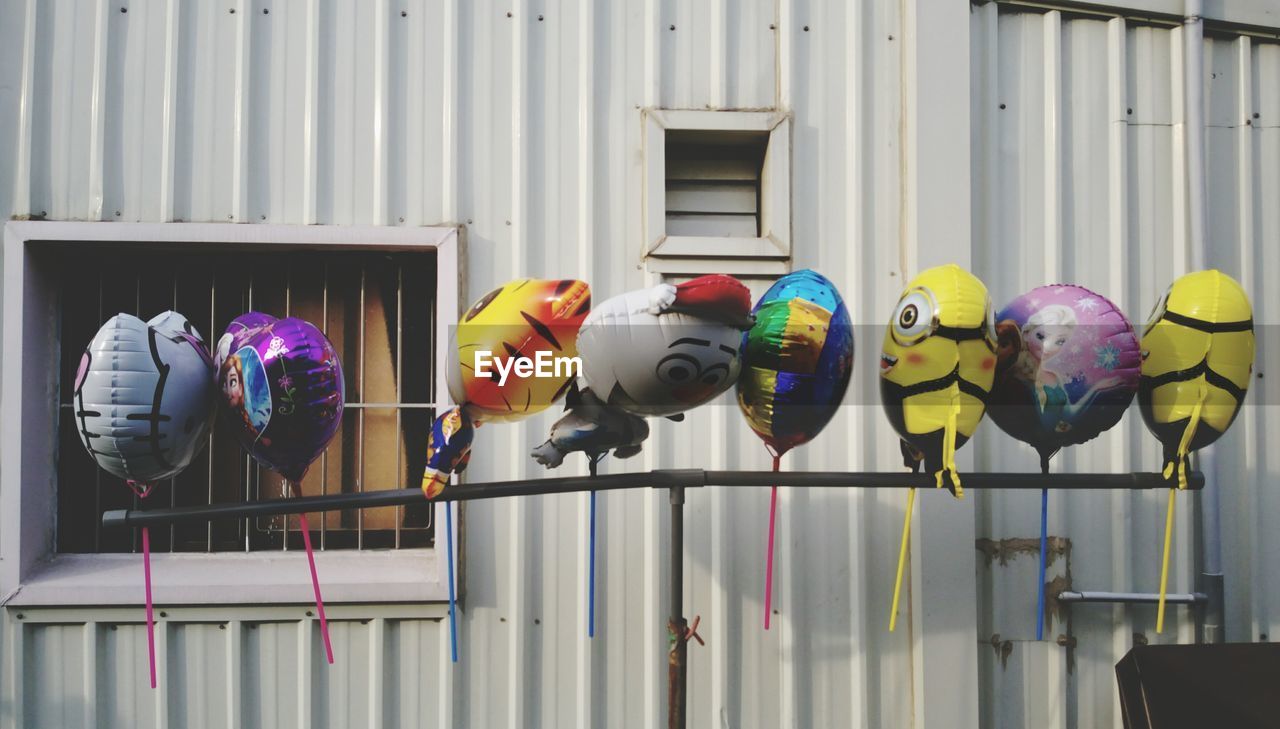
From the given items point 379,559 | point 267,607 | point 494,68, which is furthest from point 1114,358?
point 267,607

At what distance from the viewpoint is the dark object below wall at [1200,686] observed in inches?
95.4

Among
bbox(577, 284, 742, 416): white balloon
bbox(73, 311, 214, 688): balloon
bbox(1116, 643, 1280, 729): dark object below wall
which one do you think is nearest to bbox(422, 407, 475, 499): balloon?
bbox(577, 284, 742, 416): white balloon

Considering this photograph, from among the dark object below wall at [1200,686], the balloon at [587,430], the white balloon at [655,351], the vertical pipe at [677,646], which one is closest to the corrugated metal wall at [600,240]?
the dark object below wall at [1200,686]

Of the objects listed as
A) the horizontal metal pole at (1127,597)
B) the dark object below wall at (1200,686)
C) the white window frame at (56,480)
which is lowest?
the dark object below wall at (1200,686)

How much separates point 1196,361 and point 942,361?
80cm

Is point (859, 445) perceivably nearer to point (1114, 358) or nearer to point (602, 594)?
point (1114, 358)

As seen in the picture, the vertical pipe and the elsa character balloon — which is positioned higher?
the elsa character balloon

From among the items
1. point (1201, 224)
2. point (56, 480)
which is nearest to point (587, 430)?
point (56, 480)

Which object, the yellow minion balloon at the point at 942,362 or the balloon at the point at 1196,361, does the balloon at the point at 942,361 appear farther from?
the balloon at the point at 1196,361

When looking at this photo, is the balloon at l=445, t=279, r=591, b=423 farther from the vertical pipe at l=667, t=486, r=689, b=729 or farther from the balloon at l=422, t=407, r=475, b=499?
the vertical pipe at l=667, t=486, r=689, b=729

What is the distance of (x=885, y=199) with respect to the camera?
8.84ft

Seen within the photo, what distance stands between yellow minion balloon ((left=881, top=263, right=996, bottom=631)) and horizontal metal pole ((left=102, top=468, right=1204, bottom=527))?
0.56 ft

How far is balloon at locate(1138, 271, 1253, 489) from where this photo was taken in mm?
1868

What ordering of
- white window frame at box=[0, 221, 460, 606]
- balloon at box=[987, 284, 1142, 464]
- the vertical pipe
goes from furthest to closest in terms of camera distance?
white window frame at box=[0, 221, 460, 606] → the vertical pipe → balloon at box=[987, 284, 1142, 464]
